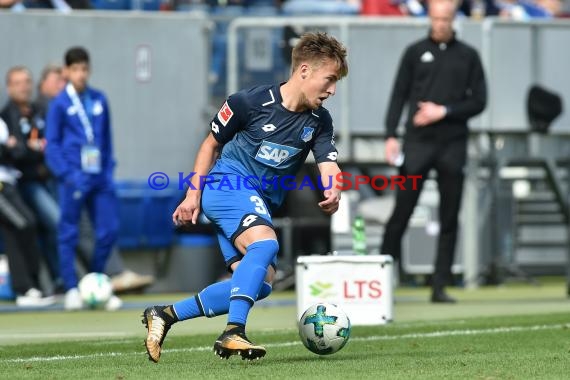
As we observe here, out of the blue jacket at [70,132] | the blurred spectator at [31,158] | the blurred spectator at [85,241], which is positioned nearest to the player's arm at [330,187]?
the blue jacket at [70,132]

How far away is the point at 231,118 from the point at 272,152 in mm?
291

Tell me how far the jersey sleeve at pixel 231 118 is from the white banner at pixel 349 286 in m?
2.98

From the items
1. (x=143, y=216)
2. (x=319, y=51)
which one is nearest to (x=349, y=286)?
(x=319, y=51)

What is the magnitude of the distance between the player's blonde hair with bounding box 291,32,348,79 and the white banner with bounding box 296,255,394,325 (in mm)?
3224

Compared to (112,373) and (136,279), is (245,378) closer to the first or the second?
(112,373)

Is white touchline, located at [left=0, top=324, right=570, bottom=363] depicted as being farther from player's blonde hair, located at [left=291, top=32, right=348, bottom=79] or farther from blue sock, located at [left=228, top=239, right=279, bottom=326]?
player's blonde hair, located at [left=291, top=32, right=348, bottom=79]

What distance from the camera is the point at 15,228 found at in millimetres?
14195

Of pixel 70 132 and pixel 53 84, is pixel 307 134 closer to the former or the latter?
pixel 70 132

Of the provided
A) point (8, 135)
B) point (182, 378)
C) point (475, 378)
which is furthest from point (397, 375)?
point (8, 135)

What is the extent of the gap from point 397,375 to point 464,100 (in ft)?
21.5

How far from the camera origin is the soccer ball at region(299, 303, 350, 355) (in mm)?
7887

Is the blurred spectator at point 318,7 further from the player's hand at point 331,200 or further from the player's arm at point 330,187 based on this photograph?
the player's hand at point 331,200

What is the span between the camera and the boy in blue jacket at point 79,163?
524 inches

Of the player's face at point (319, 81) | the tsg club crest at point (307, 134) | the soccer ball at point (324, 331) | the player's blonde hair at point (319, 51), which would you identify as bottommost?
the soccer ball at point (324, 331)
